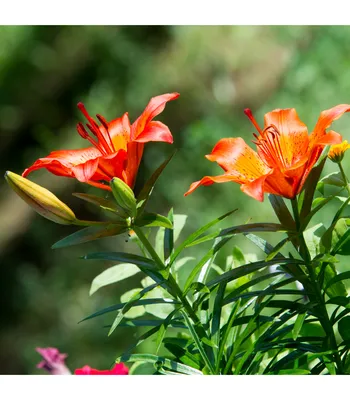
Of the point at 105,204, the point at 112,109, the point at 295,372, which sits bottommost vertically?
the point at 295,372

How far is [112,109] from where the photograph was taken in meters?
2.57

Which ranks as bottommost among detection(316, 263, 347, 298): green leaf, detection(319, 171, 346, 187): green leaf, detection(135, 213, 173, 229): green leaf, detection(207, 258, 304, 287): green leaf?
detection(316, 263, 347, 298): green leaf

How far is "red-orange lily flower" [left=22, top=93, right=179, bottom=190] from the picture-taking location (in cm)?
45

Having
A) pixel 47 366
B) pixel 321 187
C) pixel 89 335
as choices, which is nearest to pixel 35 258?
pixel 89 335

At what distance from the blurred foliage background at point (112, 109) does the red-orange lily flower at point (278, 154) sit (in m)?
1.56

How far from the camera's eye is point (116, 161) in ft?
1.49

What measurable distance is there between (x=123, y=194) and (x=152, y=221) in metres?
0.03

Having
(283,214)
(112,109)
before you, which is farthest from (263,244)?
(112,109)

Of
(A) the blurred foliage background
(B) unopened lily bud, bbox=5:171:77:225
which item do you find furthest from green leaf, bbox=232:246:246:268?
(A) the blurred foliage background

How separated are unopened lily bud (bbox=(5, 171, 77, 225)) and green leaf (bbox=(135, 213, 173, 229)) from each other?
0.04m

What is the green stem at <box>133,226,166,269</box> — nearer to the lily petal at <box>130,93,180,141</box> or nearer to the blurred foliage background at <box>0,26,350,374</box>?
the lily petal at <box>130,93,180,141</box>

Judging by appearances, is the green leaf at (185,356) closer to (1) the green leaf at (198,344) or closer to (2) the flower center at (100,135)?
(1) the green leaf at (198,344)

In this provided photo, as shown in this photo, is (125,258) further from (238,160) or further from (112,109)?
(112,109)

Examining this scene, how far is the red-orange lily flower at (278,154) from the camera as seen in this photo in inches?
17.4
